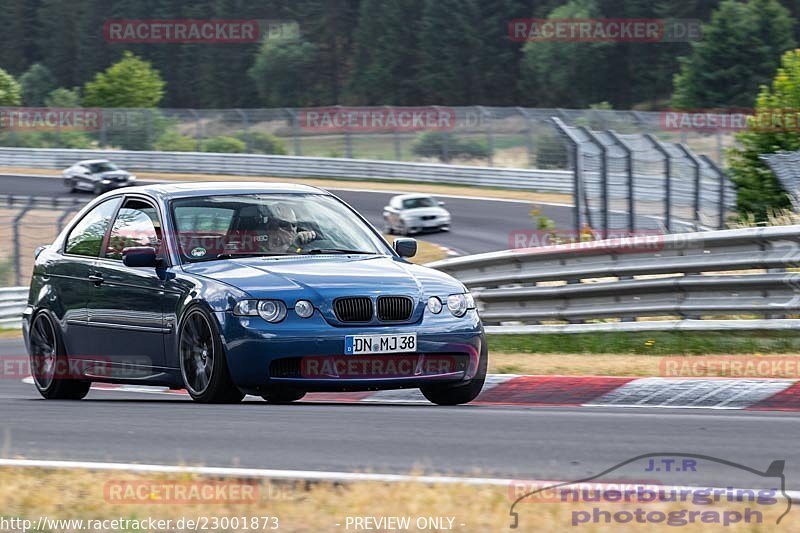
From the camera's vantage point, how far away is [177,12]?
118812 mm

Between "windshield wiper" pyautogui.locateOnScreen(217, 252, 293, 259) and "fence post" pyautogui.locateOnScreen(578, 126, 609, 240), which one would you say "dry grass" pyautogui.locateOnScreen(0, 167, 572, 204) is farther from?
"windshield wiper" pyautogui.locateOnScreen(217, 252, 293, 259)

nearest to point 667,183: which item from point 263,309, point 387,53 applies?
point 263,309

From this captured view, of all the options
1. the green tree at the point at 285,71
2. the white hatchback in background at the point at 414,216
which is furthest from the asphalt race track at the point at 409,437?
the green tree at the point at 285,71

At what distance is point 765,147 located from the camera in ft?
58.5

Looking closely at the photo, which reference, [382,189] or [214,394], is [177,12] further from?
[214,394]

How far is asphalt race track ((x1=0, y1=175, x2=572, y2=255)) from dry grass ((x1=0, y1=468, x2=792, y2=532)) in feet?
96.5

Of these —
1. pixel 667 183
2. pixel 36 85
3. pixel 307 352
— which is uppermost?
pixel 36 85

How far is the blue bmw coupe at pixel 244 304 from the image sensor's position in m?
8.19

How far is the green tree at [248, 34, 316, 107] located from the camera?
11006 cm

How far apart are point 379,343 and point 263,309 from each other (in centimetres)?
70

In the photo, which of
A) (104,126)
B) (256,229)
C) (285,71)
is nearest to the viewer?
(256,229)

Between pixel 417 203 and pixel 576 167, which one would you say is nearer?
→ pixel 576 167

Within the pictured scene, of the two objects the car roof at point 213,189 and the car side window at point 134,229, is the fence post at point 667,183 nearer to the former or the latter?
the car roof at point 213,189

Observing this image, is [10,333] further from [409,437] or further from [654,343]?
[409,437]
